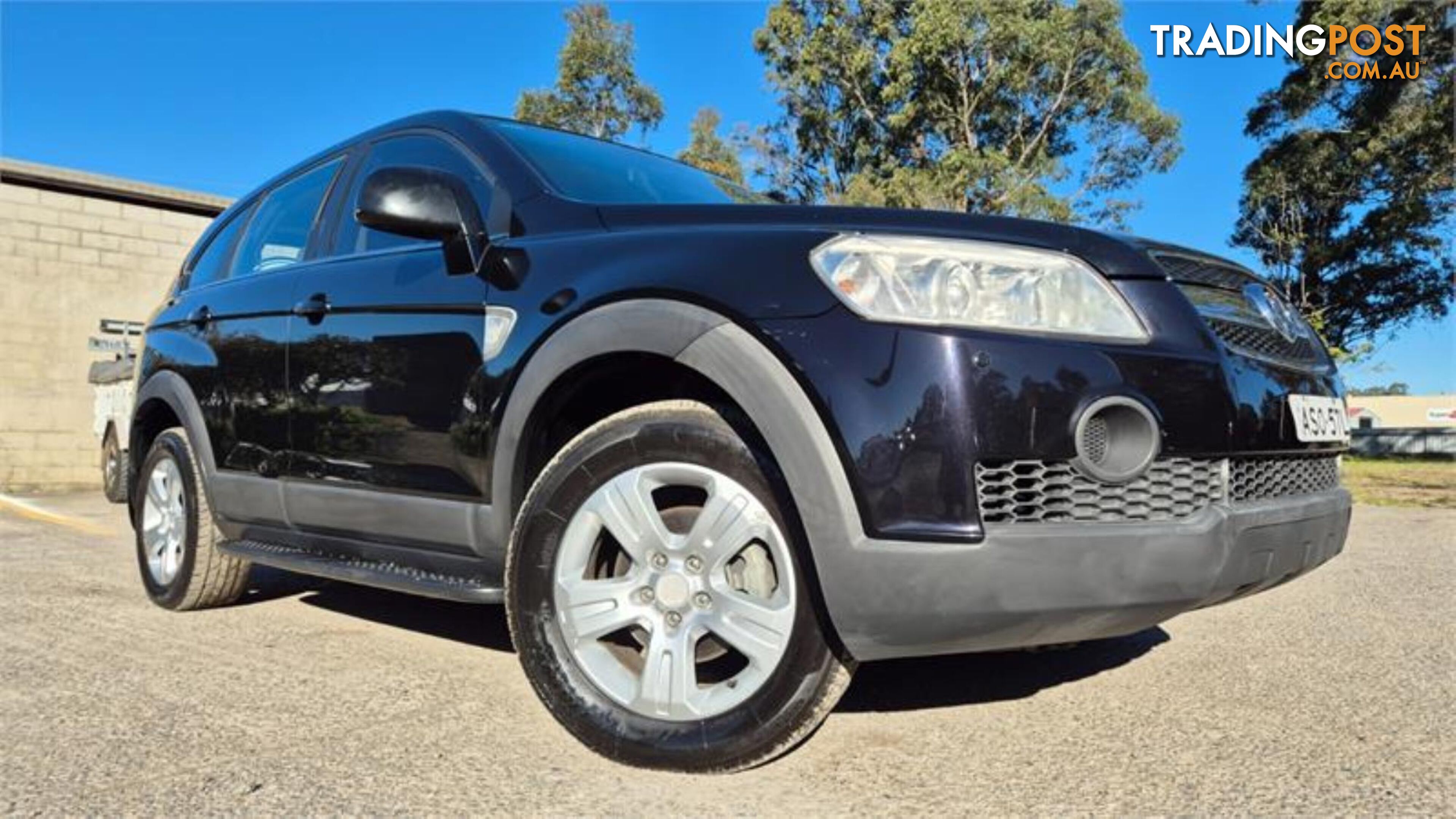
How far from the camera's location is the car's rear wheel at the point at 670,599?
2.07 metres

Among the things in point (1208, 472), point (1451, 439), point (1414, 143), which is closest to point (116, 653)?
point (1208, 472)

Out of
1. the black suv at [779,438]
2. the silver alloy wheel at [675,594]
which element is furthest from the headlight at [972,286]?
the silver alloy wheel at [675,594]

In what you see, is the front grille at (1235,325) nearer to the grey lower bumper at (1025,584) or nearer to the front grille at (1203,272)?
the front grille at (1203,272)

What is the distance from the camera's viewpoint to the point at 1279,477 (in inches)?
91.3

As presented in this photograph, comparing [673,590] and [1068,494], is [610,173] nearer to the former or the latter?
[673,590]

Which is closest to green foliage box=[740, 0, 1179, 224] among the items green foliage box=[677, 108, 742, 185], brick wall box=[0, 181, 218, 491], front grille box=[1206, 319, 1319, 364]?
green foliage box=[677, 108, 742, 185]

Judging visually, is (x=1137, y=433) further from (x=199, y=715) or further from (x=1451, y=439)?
(x=1451, y=439)

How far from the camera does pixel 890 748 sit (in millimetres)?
2307

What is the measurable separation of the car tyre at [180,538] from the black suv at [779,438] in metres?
1.02

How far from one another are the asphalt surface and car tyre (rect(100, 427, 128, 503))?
6.00 metres

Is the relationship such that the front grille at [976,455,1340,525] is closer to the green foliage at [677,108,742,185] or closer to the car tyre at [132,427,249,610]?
the car tyre at [132,427,249,610]

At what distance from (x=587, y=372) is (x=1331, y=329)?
3009 centimetres

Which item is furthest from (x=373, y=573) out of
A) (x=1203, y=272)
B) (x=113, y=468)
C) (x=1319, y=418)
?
(x=113, y=468)

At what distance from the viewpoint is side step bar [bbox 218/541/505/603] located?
259 centimetres
